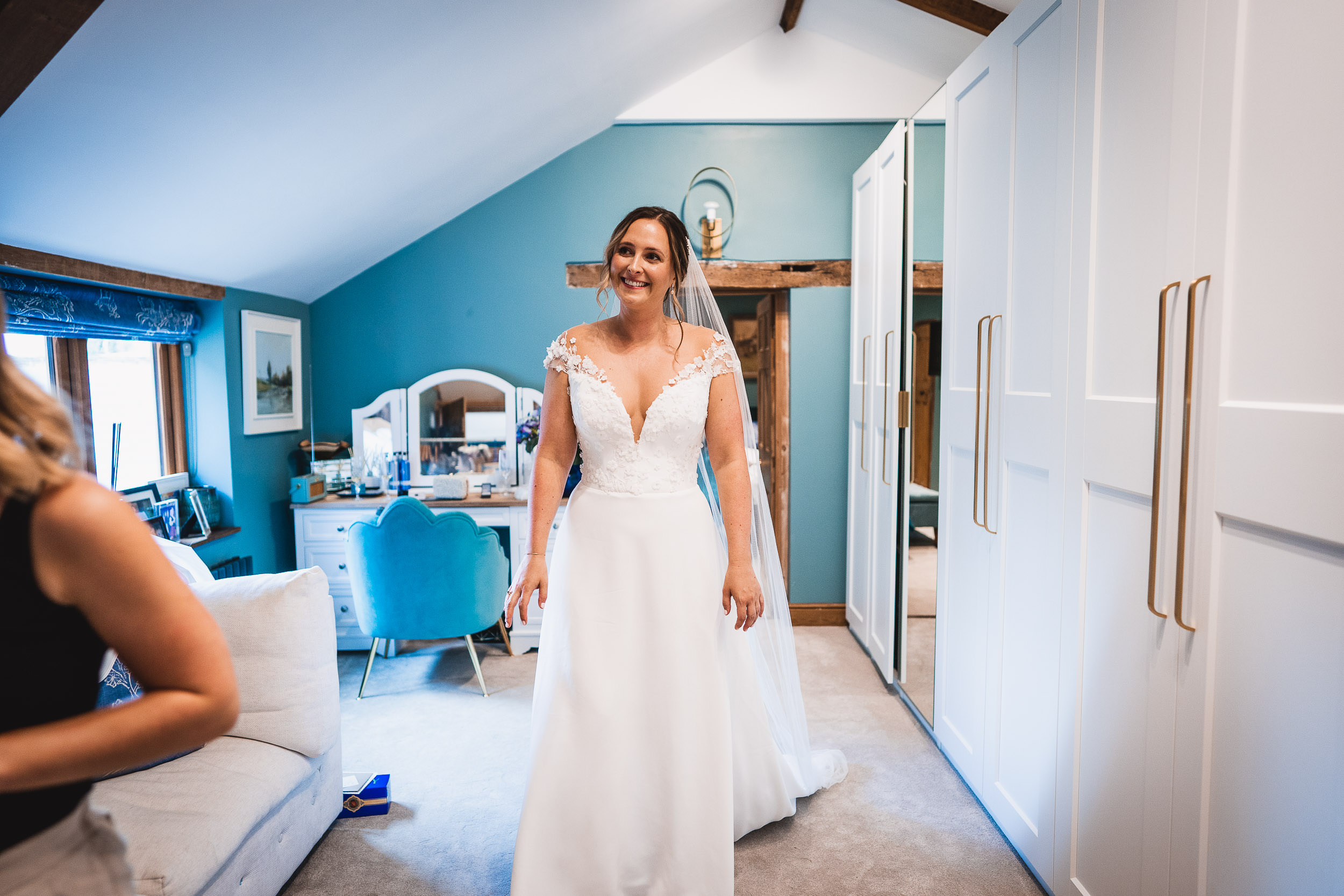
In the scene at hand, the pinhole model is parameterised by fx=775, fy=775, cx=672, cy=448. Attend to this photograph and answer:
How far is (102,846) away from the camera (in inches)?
28.7

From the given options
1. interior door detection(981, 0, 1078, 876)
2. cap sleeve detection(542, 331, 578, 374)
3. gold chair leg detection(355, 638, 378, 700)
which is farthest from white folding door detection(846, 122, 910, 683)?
gold chair leg detection(355, 638, 378, 700)

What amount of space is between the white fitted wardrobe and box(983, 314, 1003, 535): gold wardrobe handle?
0.04ft

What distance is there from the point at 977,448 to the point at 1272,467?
42.7 inches

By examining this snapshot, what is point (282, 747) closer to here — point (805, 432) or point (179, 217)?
point (179, 217)

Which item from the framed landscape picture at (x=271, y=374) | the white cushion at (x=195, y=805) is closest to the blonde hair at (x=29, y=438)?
the white cushion at (x=195, y=805)

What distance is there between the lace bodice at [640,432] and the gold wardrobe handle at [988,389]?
84cm

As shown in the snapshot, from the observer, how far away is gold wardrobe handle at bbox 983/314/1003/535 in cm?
216

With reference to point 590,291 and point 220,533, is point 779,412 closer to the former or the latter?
point 590,291

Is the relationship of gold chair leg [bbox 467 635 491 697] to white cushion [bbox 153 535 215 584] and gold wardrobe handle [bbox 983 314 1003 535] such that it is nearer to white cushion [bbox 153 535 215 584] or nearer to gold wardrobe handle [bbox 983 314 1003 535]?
white cushion [bbox 153 535 215 584]

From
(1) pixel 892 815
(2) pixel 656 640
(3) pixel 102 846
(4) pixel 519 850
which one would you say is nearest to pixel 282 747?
(4) pixel 519 850

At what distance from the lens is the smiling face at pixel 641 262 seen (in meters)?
1.84

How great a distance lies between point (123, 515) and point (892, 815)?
7.30 ft

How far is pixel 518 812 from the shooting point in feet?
7.72

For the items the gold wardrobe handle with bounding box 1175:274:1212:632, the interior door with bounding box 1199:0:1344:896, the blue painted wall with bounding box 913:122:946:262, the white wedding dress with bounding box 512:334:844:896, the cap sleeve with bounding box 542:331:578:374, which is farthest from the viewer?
the blue painted wall with bounding box 913:122:946:262
